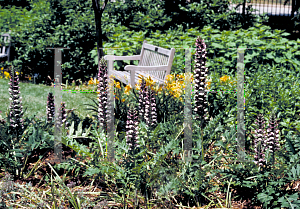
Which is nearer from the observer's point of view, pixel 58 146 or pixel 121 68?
pixel 58 146

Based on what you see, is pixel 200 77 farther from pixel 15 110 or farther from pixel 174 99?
pixel 15 110

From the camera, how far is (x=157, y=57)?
259 inches

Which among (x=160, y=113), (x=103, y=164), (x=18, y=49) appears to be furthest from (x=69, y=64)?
(x=103, y=164)

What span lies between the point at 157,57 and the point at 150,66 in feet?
3.39

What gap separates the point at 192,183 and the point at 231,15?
877 cm

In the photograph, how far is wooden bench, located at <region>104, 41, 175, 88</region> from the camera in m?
5.55

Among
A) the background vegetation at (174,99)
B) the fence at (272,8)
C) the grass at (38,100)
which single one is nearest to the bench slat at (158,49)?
the background vegetation at (174,99)

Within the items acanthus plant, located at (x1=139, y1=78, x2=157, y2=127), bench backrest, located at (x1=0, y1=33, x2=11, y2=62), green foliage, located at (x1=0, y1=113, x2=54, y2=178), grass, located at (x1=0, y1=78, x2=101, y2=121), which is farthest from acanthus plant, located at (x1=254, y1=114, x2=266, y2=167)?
bench backrest, located at (x1=0, y1=33, x2=11, y2=62)

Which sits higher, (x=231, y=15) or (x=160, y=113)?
(x=231, y=15)

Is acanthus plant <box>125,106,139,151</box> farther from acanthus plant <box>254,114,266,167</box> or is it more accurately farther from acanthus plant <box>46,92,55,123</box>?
acanthus plant <box>46,92,55,123</box>

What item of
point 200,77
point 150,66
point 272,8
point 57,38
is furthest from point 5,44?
point 272,8

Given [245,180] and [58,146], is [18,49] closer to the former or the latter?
[58,146]

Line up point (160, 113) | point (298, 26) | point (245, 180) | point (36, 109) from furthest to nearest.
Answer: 1. point (298, 26)
2. point (36, 109)
3. point (160, 113)
4. point (245, 180)

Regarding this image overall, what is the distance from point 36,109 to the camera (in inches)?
217
